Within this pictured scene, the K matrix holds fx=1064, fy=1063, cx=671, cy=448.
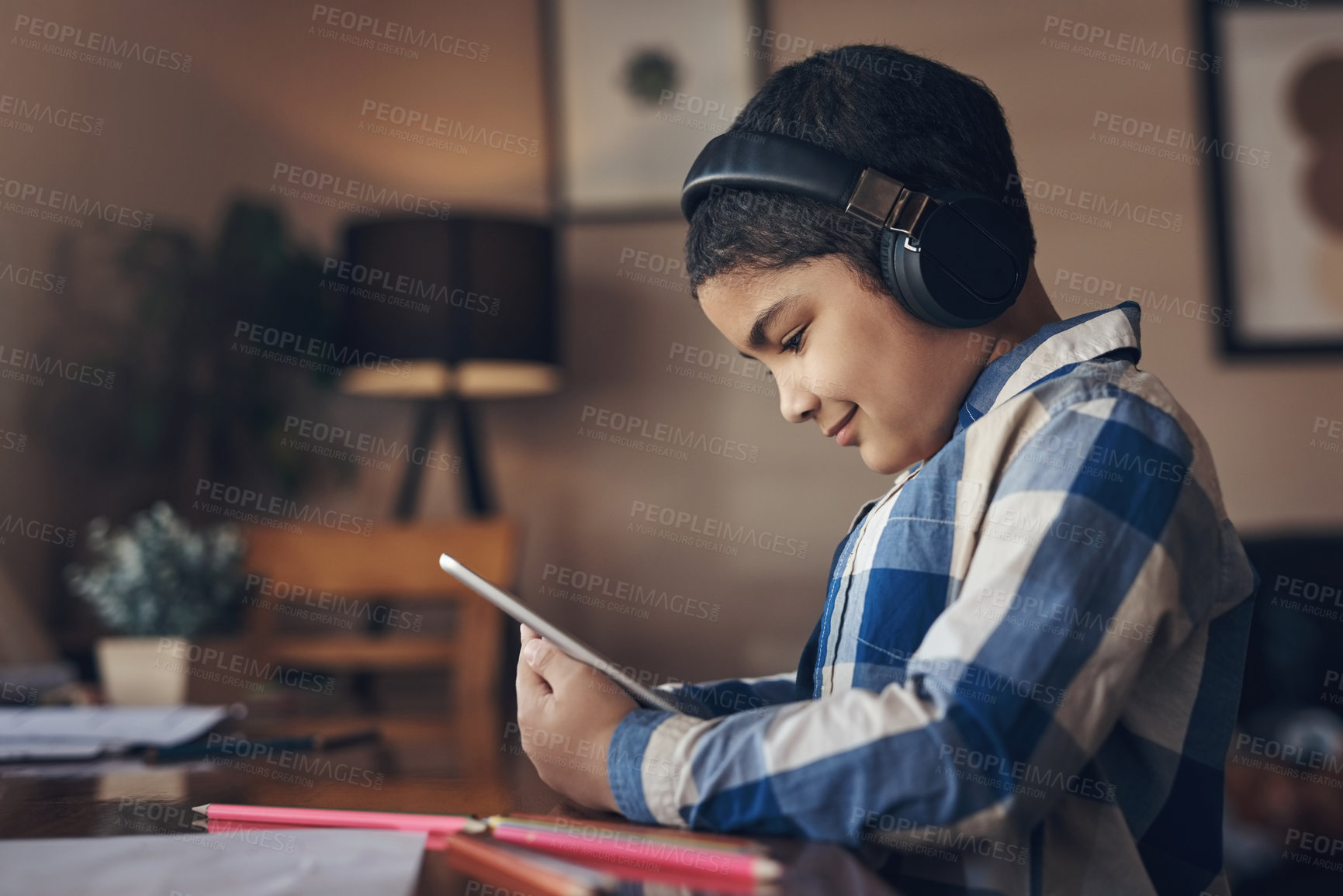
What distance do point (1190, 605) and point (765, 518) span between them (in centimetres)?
191

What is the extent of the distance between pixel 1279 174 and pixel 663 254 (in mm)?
1432

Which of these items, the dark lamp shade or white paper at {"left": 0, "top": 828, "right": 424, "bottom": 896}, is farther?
the dark lamp shade

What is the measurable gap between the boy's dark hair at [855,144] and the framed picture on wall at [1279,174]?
6.55 ft

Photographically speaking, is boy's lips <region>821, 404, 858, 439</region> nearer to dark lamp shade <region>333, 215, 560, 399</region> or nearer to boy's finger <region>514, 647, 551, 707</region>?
boy's finger <region>514, 647, 551, 707</region>

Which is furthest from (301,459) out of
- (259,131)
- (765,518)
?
(765,518)

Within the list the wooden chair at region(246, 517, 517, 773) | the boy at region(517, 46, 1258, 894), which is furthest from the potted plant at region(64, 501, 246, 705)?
the boy at region(517, 46, 1258, 894)

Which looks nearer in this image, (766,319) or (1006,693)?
(1006,693)

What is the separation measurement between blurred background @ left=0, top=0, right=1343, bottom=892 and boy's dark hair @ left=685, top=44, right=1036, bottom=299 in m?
1.44

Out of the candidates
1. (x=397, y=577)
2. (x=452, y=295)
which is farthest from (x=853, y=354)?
(x=452, y=295)

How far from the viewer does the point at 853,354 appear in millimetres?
721

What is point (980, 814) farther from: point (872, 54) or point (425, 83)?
point (425, 83)

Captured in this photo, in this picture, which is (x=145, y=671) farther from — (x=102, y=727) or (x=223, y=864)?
(x=223, y=864)

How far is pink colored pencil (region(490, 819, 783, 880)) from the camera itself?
1.41 feet

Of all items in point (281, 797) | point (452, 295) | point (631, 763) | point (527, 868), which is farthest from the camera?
point (452, 295)
